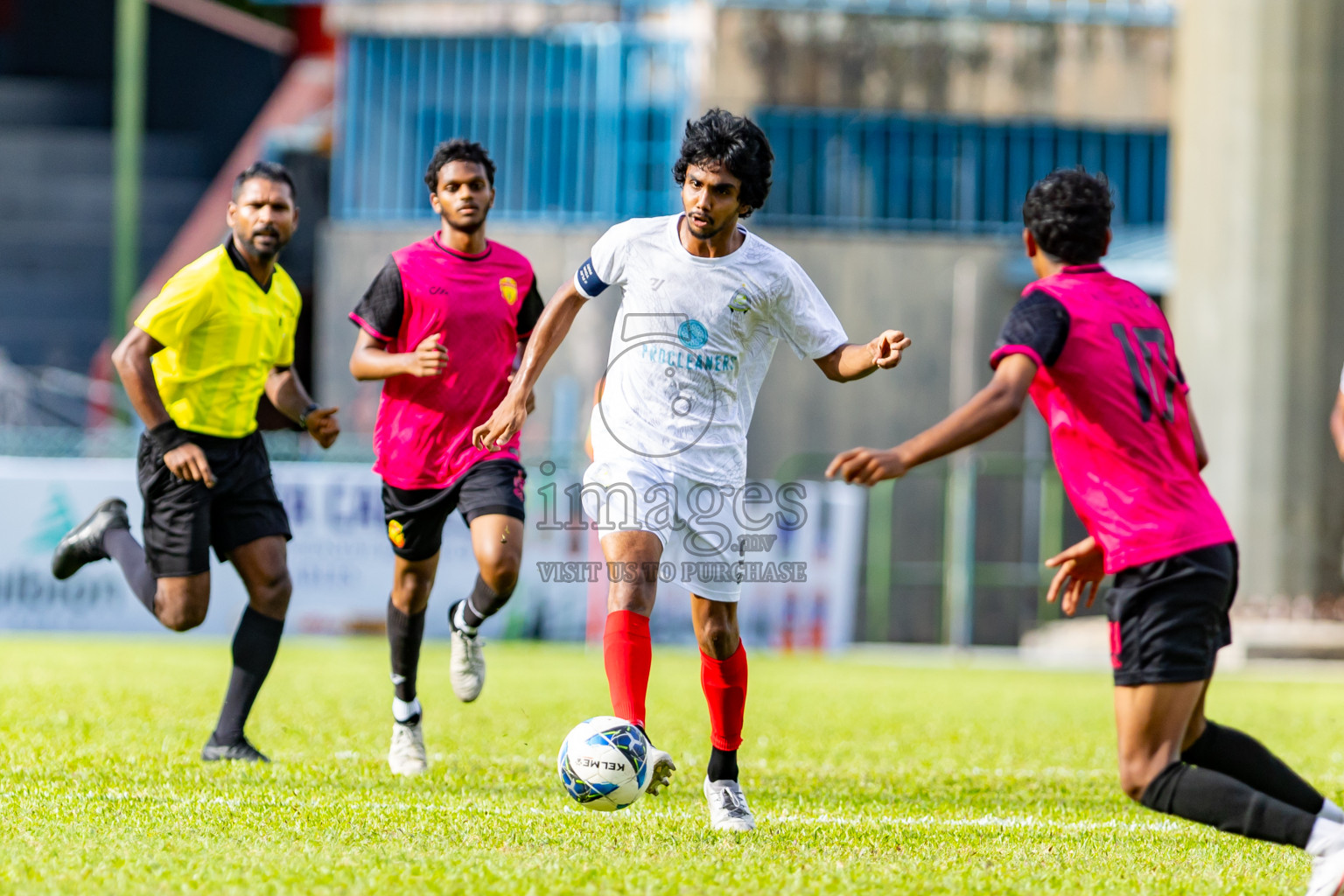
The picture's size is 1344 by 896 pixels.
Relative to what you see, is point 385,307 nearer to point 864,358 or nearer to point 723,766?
point 864,358

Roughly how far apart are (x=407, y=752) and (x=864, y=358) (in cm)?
261

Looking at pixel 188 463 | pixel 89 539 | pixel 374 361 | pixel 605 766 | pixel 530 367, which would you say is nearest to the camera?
pixel 605 766

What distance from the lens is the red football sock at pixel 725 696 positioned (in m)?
5.85

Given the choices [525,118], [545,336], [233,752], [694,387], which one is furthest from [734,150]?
[525,118]

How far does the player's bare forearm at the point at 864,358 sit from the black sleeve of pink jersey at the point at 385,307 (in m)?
1.87

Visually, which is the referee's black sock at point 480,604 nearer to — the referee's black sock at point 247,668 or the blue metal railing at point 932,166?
the referee's black sock at point 247,668

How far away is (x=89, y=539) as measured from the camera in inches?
313

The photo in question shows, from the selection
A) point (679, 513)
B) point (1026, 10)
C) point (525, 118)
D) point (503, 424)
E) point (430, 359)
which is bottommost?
point (679, 513)

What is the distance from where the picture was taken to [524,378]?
588 cm

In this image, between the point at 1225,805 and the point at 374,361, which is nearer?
the point at 1225,805

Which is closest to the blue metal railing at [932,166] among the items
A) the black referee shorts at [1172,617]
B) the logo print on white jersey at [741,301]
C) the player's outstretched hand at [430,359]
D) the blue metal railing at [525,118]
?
the blue metal railing at [525,118]

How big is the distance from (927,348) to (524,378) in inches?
765

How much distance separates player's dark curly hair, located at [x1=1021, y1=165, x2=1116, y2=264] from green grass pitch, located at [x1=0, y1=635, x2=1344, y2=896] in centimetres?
175

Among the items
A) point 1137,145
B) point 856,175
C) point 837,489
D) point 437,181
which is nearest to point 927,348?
point 856,175
